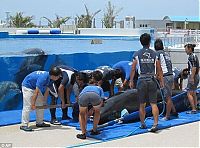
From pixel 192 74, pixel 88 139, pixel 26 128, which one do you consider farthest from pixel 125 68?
pixel 88 139

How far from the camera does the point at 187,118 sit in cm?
952

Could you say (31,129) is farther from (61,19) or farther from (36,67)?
(61,19)

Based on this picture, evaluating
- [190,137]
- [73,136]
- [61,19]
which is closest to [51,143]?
[73,136]

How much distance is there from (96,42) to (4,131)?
795 cm

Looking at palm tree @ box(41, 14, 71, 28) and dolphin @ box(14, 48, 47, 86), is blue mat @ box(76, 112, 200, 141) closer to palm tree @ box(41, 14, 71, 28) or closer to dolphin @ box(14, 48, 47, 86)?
dolphin @ box(14, 48, 47, 86)

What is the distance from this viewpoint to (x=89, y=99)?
7535 millimetres

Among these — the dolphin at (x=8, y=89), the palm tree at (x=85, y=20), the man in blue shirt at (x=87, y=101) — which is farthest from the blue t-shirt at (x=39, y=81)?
the palm tree at (x=85, y=20)

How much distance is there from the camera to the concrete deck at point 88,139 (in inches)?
282

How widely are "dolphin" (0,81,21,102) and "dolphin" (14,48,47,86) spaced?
145 mm

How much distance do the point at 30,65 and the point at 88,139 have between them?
3969mm

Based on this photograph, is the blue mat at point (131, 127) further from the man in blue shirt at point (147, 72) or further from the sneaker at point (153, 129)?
the man in blue shirt at point (147, 72)

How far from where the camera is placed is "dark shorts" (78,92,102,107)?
7531mm

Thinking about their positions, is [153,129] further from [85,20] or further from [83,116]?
[85,20]

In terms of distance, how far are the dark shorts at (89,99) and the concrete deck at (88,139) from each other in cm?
64
